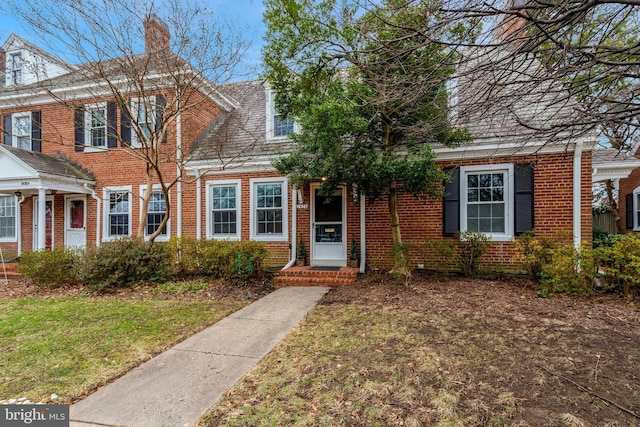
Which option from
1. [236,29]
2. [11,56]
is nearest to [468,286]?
[236,29]

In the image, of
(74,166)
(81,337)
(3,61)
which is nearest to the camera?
(81,337)

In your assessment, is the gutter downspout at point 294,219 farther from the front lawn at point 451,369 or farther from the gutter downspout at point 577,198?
the gutter downspout at point 577,198

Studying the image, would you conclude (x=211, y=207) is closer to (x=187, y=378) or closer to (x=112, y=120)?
(x=112, y=120)

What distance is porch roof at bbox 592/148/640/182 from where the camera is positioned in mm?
8250

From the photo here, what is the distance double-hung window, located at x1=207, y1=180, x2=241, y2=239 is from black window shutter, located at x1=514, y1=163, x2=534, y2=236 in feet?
23.9

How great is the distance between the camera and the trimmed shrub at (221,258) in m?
7.24

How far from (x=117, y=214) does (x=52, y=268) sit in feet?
10.3

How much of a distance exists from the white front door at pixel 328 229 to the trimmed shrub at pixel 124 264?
3.77 meters

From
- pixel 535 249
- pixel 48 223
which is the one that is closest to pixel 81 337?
pixel 535 249

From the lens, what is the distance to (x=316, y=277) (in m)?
7.43

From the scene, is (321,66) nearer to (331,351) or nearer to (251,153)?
(251,153)

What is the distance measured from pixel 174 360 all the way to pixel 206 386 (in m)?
0.84

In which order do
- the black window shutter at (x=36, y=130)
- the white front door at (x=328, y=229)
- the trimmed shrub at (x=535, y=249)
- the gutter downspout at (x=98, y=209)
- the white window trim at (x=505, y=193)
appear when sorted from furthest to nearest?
the black window shutter at (x=36, y=130) → the gutter downspout at (x=98, y=209) → the white front door at (x=328, y=229) → the white window trim at (x=505, y=193) → the trimmed shrub at (x=535, y=249)

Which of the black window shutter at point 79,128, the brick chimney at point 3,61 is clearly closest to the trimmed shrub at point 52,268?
the black window shutter at point 79,128
